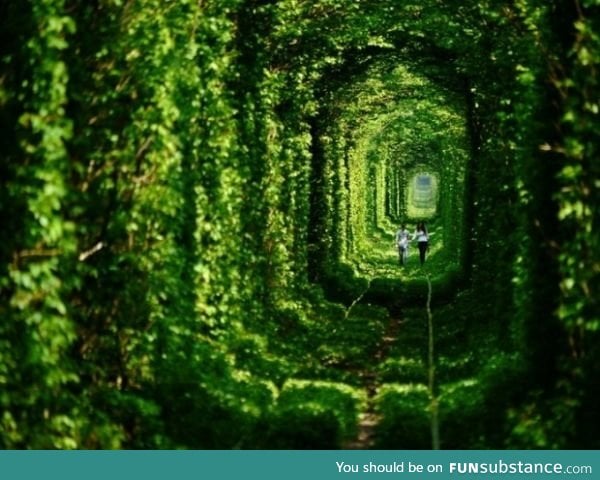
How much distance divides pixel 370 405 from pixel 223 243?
2881mm

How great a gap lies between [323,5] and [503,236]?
5149 millimetres

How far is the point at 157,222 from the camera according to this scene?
32.6 feet

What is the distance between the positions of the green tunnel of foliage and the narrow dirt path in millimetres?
147

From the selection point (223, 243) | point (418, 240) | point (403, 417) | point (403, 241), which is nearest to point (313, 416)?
point (403, 417)

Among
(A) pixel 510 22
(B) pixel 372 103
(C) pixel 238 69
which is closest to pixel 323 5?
(C) pixel 238 69

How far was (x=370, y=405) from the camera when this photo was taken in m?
12.8

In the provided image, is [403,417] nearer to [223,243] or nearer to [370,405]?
[370,405]

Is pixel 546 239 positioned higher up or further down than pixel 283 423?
higher up

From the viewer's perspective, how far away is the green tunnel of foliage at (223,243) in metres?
7.89

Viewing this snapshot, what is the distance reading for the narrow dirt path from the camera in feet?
35.4

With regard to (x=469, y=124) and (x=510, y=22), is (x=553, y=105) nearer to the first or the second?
(x=510, y=22)

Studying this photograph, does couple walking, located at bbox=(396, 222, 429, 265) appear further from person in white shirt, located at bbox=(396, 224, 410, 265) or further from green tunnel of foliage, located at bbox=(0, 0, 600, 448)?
green tunnel of foliage, located at bbox=(0, 0, 600, 448)

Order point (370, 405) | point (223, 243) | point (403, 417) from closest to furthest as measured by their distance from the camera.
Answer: point (403, 417) < point (370, 405) < point (223, 243)

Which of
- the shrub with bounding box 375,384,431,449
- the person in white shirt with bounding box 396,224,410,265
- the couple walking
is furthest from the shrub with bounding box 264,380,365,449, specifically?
the person in white shirt with bounding box 396,224,410,265
